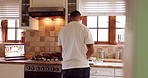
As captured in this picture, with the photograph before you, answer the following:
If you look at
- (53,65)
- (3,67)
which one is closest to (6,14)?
(3,67)

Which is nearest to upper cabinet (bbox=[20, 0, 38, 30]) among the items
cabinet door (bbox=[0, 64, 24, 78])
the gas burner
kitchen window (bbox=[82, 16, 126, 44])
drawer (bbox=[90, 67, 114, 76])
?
the gas burner

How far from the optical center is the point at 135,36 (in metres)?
0.57

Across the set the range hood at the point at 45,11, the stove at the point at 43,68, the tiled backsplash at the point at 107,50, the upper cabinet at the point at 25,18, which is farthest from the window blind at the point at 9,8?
the tiled backsplash at the point at 107,50

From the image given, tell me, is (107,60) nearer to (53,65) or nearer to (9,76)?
(53,65)

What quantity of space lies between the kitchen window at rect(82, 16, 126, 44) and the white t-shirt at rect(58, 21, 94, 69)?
1400 millimetres

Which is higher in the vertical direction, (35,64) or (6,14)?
(6,14)

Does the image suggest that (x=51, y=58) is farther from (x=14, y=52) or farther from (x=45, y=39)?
(x=14, y=52)

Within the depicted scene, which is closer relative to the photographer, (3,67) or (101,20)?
(3,67)

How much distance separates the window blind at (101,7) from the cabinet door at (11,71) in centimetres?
141

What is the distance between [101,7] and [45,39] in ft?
3.94

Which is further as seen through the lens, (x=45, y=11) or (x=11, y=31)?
(x=11, y=31)

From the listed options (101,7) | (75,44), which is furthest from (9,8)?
(75,44)

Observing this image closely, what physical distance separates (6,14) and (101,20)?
178cm

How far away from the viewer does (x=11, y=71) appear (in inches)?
140
